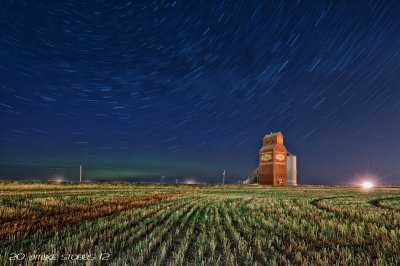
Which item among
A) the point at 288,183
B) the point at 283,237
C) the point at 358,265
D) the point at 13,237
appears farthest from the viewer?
the point at 288,183

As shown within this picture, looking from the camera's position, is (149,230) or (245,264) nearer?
(245,264)

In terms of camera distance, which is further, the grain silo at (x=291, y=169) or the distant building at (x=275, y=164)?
the grain silo at (x=291, y=169)

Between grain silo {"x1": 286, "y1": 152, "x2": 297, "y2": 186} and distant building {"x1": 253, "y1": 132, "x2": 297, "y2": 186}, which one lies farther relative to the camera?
grain silo {"x1": 286, "y1": 152, "x2": 297, "y2": 186}

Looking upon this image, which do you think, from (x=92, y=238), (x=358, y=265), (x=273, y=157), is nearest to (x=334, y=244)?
(x=358, y=265)

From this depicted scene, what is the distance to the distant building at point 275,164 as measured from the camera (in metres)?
84.2

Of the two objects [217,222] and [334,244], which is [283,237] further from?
[217,222]

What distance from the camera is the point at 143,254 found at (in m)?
6.80

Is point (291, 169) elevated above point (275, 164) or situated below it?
below

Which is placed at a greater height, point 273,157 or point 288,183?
point 273,157

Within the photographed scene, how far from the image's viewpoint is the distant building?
84.2 metres

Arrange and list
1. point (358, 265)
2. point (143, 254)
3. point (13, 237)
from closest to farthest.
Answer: point (358, 265) < point (143, 254) < point (13, 237)

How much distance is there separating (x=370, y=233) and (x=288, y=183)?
8391 centimetres

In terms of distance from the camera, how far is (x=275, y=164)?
276 feet

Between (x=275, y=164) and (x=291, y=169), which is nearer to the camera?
(x=275, y=164)
